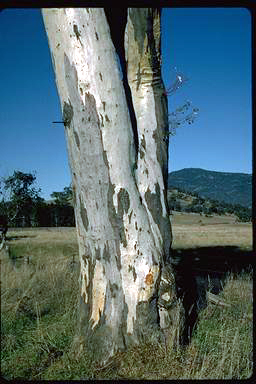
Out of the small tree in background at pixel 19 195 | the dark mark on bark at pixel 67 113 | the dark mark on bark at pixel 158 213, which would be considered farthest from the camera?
the small tree in background at pixel 19 195

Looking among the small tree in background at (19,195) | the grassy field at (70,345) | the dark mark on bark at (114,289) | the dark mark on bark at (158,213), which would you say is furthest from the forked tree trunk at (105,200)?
the small tree in background at (19,195)

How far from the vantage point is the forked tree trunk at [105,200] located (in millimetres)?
4230

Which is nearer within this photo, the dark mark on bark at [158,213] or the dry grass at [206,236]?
the dark mark on bark at [158,213]

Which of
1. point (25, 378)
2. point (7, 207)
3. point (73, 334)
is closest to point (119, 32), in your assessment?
point (73, 334)

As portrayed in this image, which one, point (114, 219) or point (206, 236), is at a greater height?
point (114, 219)

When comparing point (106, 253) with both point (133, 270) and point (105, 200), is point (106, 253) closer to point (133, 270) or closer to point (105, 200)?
point (133, 270)

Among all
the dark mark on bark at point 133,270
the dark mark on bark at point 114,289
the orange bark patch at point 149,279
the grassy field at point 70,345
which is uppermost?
the dark mark on bark at point 133,270

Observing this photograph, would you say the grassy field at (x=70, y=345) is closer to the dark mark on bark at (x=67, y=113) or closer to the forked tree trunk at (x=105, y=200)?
the forked tree trunk at (x=105, y=200)

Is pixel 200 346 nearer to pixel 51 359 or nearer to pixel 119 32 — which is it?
pixel 51 359

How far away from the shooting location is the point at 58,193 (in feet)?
142

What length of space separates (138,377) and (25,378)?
0.90 meters

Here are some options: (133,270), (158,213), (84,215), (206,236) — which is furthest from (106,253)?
(206,236)

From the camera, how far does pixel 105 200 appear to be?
169 inches
